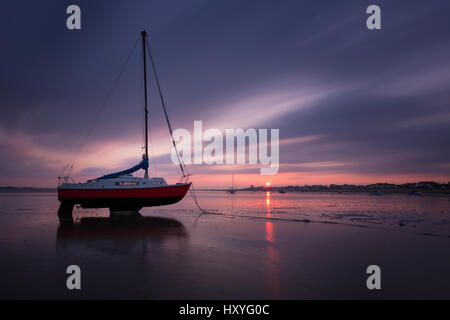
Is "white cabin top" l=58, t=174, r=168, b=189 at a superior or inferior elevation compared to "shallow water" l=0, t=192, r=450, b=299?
superior

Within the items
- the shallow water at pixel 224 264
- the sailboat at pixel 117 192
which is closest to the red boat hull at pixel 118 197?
the sailboat at pixel 117 192

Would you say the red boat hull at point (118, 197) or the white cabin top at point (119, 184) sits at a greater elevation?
the white cabin top at point (119, 184)

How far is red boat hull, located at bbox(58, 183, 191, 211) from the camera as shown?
20812 mm

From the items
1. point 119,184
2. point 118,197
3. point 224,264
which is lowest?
point 224,264

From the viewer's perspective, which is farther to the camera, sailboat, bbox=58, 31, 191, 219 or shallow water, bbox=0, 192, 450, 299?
sailboat, bbox=58, 31, 191, 219

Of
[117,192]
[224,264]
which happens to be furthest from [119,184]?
[224,264]

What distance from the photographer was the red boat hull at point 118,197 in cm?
2081

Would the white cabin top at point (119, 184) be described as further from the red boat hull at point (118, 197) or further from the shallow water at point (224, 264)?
the shallow water at point (224, 264)

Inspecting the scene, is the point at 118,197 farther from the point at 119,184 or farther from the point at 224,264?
the point at 224,264

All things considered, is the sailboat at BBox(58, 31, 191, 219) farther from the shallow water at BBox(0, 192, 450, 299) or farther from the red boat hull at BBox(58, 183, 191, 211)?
the shallow water at BBox(0, 192, 450, 299)

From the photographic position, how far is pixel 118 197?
2089 cm

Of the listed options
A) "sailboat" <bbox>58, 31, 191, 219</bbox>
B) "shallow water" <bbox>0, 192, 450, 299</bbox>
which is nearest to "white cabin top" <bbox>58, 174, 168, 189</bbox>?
"sailboat" <bbox>58, 31, 191, 219</bbox>
